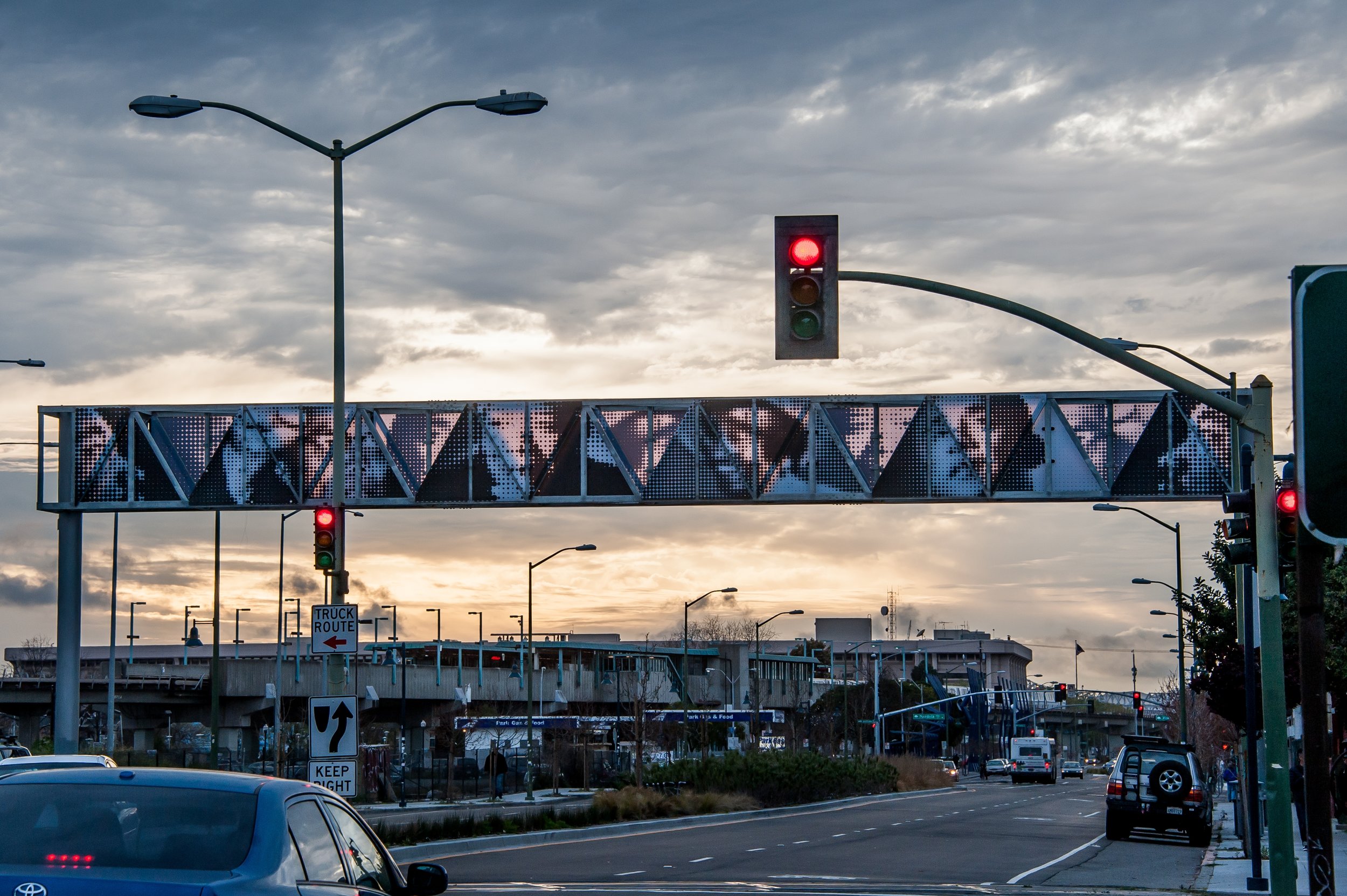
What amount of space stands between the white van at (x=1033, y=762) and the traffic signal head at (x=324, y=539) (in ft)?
295

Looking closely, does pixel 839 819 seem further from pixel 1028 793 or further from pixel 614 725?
pixel 614 725

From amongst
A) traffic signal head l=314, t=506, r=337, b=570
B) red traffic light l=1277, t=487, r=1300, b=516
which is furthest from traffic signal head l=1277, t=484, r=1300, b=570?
traffic signal head l=314, t=506, r=337, b=570

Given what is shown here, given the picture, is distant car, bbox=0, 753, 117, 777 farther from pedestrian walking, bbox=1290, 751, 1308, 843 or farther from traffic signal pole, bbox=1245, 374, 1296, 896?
pedestrian walking, bbox=1290, 751, 1308, 843

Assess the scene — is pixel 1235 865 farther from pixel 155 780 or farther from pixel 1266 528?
pixel 155 780

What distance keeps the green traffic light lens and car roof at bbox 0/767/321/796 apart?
8239mm

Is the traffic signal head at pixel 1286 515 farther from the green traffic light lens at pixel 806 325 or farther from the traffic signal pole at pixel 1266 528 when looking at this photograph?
the green traffic light lens at pixel 806 325

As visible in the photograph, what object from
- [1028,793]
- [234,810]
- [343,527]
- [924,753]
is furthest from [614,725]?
[234,810]

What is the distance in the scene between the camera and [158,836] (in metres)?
6.84

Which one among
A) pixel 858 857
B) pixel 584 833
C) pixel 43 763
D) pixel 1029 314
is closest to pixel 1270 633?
pixel 1029 314

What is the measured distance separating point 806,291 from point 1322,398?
381 inches

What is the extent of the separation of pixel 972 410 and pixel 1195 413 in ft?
14.0

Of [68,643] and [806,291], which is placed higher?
[806,291]

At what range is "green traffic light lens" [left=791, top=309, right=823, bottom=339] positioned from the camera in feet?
48.4

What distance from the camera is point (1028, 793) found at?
258 feet
